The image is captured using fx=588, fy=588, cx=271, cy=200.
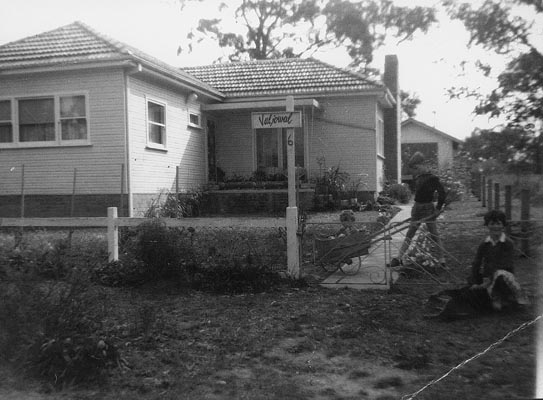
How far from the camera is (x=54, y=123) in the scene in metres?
15.2

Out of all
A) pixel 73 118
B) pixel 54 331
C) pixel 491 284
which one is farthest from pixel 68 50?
pixel 491 284

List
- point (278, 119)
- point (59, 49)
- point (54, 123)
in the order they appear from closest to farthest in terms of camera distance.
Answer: point (278, 119), point (54, 123), point (59, 49)

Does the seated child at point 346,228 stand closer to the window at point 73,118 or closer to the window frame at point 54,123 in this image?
the window frame at point 54,123

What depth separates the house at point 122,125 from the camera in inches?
581

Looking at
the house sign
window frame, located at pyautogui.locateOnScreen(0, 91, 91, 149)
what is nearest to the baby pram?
the house sign

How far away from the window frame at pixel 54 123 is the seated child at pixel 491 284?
1127 cm

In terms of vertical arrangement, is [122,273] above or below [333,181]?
below

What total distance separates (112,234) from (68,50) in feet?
29.0

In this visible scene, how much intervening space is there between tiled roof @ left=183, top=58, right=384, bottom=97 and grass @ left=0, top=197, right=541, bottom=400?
13074mm

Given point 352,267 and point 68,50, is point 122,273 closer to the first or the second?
point 352,267

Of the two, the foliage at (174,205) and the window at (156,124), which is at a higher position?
the window at (156,124)

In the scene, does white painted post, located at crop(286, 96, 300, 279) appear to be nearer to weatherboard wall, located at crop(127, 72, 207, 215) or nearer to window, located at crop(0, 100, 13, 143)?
weatherboard wall, located at crop(127, 72, 207, 215)

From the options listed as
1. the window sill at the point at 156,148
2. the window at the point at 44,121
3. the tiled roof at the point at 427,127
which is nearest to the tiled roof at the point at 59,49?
the window at the point at 44,121

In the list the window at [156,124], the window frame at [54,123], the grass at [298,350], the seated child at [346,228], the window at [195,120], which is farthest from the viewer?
the window at [195,120]
